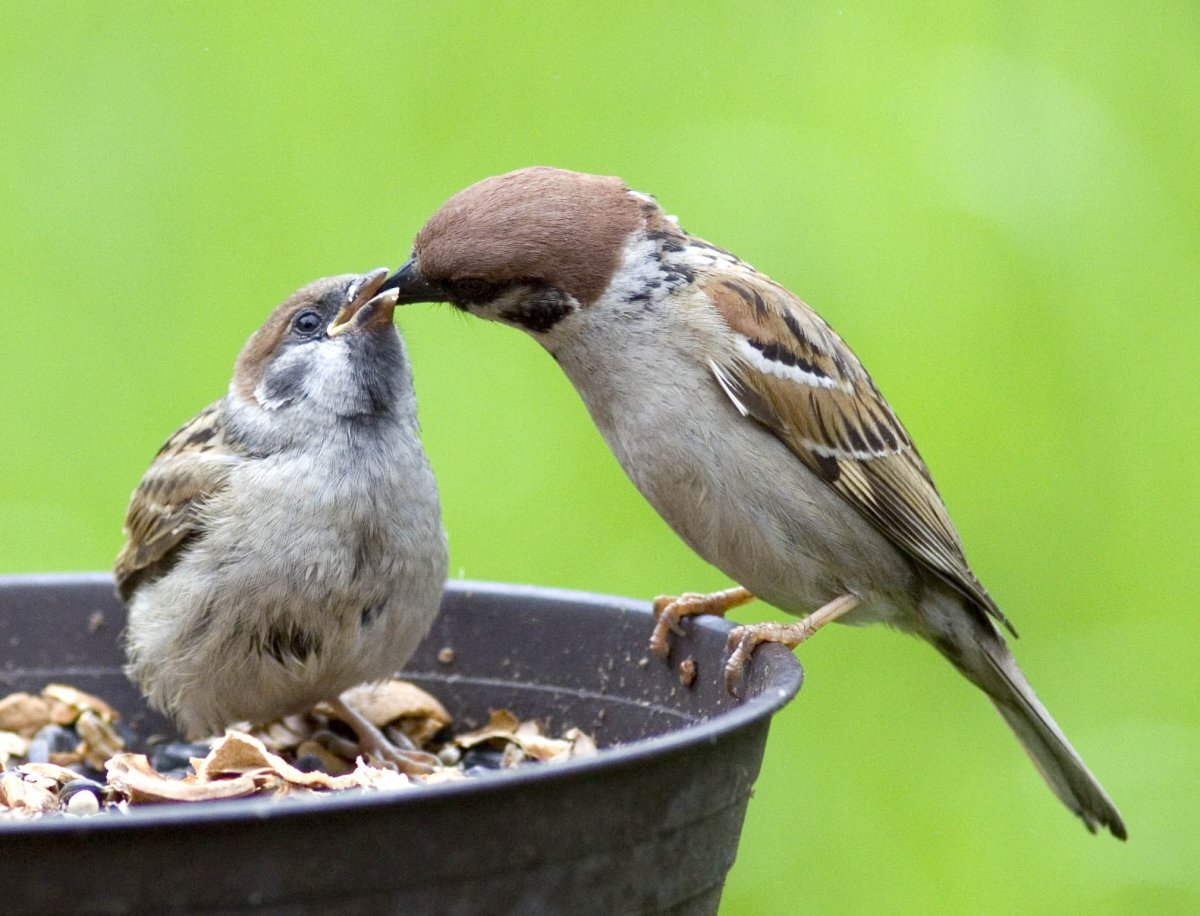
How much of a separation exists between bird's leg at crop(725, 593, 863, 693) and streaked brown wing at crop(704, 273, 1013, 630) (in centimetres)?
17

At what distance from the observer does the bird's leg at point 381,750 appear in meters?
3.50

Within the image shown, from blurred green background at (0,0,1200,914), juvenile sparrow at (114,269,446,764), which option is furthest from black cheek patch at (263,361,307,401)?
blurred green background at (0,0,1200,914)

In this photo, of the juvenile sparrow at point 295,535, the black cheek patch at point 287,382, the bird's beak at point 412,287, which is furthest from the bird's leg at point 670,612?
the black cheek patch at point 287,382

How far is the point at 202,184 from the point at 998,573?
2.58 m

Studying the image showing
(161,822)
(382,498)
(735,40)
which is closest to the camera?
(161,822)

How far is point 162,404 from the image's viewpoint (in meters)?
5.17

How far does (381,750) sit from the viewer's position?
3557 millimetres

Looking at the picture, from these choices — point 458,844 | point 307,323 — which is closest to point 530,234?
point 307,323

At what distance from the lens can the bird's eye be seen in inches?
141

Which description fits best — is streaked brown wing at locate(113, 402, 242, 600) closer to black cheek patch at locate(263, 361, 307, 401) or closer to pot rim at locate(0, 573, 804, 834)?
black cheek patch at locate(263, 361, 307, 401)

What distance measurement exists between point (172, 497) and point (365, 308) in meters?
0.56

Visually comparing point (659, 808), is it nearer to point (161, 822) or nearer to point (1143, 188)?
point (161, 822)

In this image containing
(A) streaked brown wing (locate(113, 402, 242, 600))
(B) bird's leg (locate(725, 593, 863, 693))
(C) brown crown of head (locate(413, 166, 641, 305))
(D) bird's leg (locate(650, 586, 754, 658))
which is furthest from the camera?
(A) streaked brown wing (locate(113, 402, 242, 600))

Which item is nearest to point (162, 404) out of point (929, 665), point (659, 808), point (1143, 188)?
point (929, 665)
